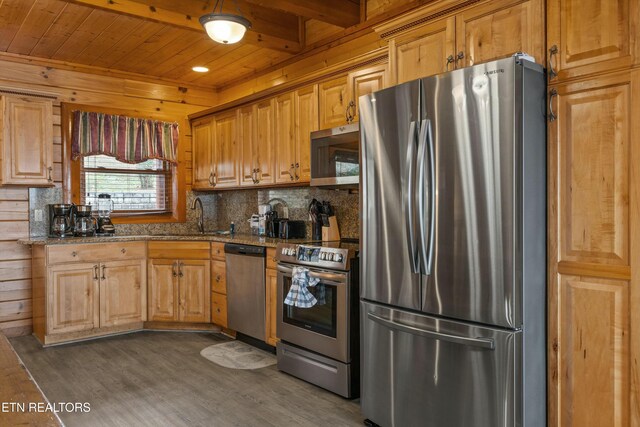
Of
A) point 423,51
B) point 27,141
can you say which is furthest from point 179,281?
point 423,51

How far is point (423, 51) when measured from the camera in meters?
2.61

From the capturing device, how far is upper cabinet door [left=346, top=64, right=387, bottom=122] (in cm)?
331

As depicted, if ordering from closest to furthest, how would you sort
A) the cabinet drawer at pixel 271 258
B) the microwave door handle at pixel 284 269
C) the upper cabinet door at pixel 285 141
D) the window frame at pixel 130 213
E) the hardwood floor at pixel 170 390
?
the hardwood floor at pixel 170 390
the microwave door handle at pixel 284 269
the cabinet drawer at pixel 271 258
the upper cabinet door at pixel 285 141
the window frame at pixel 130 213

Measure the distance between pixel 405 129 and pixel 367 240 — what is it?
63 cm

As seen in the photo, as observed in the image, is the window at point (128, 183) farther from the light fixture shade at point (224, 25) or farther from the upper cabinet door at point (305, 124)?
the light fixture shade at point (224, 25)

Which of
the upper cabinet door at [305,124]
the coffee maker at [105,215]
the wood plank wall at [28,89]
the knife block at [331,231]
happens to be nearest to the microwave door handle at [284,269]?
the knife block at [331,231]

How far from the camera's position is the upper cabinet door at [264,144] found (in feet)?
14.4

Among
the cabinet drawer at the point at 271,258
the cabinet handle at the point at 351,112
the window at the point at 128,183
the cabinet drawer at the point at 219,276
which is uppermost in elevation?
the cabinet handle at the point at 351,112

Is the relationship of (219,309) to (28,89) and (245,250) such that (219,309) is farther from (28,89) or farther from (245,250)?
(28,89)

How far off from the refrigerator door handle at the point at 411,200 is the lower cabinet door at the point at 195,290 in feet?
9.05

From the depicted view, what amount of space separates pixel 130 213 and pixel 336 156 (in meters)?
2.82

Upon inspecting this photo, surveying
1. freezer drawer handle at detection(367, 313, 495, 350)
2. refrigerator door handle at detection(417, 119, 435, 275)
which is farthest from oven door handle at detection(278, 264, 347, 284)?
refrigerator door handle at detection(417, 119, 435, 275)

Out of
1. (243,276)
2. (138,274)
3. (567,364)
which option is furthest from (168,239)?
(567,364)

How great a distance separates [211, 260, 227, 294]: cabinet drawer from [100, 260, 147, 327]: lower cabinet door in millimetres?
684
